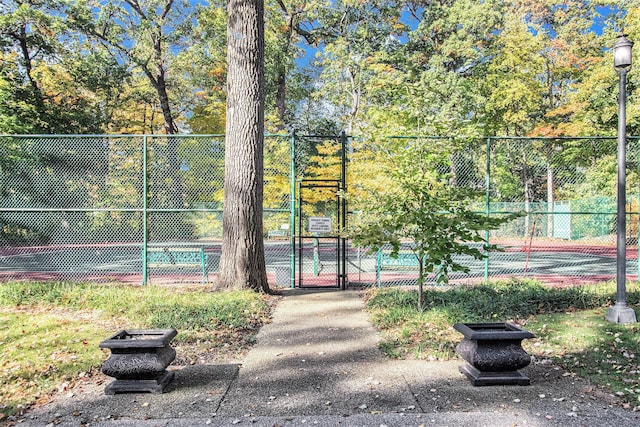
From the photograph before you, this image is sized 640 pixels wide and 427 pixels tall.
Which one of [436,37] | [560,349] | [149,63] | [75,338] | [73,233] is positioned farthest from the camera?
[436,37]

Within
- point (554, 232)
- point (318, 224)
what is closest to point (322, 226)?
point (318, 224)

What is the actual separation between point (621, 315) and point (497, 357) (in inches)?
131

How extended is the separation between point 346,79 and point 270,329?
22208 mm

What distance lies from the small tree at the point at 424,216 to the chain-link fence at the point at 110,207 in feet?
10.8

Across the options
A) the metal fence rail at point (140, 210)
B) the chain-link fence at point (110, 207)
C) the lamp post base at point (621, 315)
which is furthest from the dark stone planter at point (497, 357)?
the chain-link fence at point (110, 207)

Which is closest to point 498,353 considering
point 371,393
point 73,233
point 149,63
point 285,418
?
point 371,393

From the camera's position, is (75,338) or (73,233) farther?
(73,233)

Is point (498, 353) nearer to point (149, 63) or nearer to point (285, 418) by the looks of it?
point (285, 418)

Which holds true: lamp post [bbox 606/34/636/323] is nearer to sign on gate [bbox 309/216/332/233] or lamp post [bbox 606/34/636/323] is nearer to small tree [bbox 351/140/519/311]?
small tree [bbox 351/140/519/311]

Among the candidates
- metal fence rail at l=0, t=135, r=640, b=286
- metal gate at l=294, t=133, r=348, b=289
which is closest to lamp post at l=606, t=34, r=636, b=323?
metal fence rail at l=0, t=135, r=640, b=286

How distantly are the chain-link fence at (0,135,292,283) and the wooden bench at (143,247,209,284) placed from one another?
25 mm

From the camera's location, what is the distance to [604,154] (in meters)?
20.2

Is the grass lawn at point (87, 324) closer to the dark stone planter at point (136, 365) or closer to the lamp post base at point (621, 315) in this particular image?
the dark stone planter at point (136, 365)

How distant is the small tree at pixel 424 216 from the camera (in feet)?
18.9
